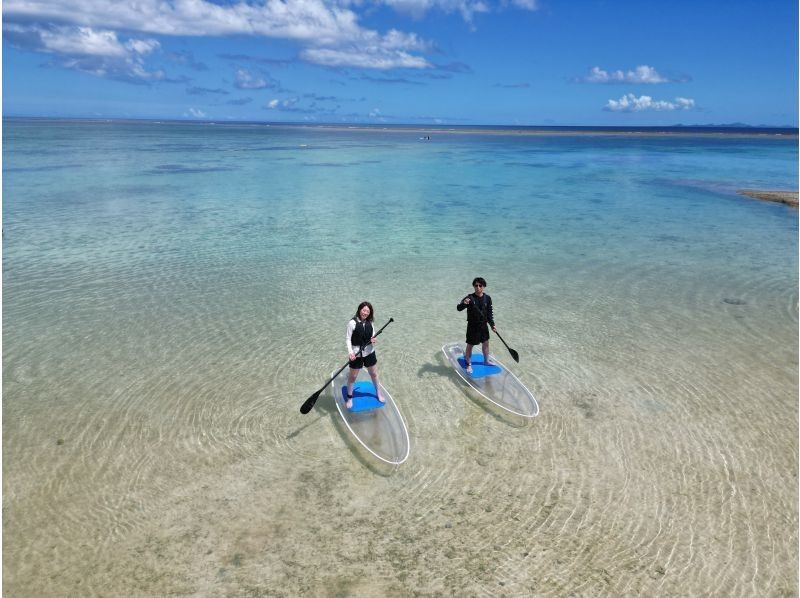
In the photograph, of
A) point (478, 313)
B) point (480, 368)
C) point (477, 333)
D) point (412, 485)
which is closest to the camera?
point (412, 485)

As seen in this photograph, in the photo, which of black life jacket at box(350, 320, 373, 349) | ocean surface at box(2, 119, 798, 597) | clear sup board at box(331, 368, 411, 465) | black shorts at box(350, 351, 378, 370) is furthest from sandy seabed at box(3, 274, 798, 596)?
black life jacket at box(350, 320, 373, 349)

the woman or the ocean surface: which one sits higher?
the woman

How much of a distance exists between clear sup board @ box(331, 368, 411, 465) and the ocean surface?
0.66 feet

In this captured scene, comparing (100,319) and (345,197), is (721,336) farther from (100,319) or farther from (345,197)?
(345,197)

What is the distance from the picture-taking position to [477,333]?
982 centimetres

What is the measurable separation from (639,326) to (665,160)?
2299 inches

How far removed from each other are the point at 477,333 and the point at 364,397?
2567 millimetres

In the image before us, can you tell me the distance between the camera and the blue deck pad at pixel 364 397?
8969 mm

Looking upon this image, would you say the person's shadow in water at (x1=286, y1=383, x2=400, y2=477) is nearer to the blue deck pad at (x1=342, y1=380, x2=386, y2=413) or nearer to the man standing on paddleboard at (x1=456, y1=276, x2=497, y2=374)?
the blue deck pad at (x1=342, y1=380, x2=386, y2=413)

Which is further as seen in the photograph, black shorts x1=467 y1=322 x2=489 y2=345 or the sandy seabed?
black shorts x1=467 y1=322 x2=489 y2=345

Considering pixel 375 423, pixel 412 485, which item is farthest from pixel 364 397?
pixel 412 485

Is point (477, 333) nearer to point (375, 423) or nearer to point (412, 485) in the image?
point (375, 423)

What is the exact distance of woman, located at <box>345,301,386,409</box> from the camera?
834 centimetres

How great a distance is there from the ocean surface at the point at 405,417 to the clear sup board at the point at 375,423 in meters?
0.20
